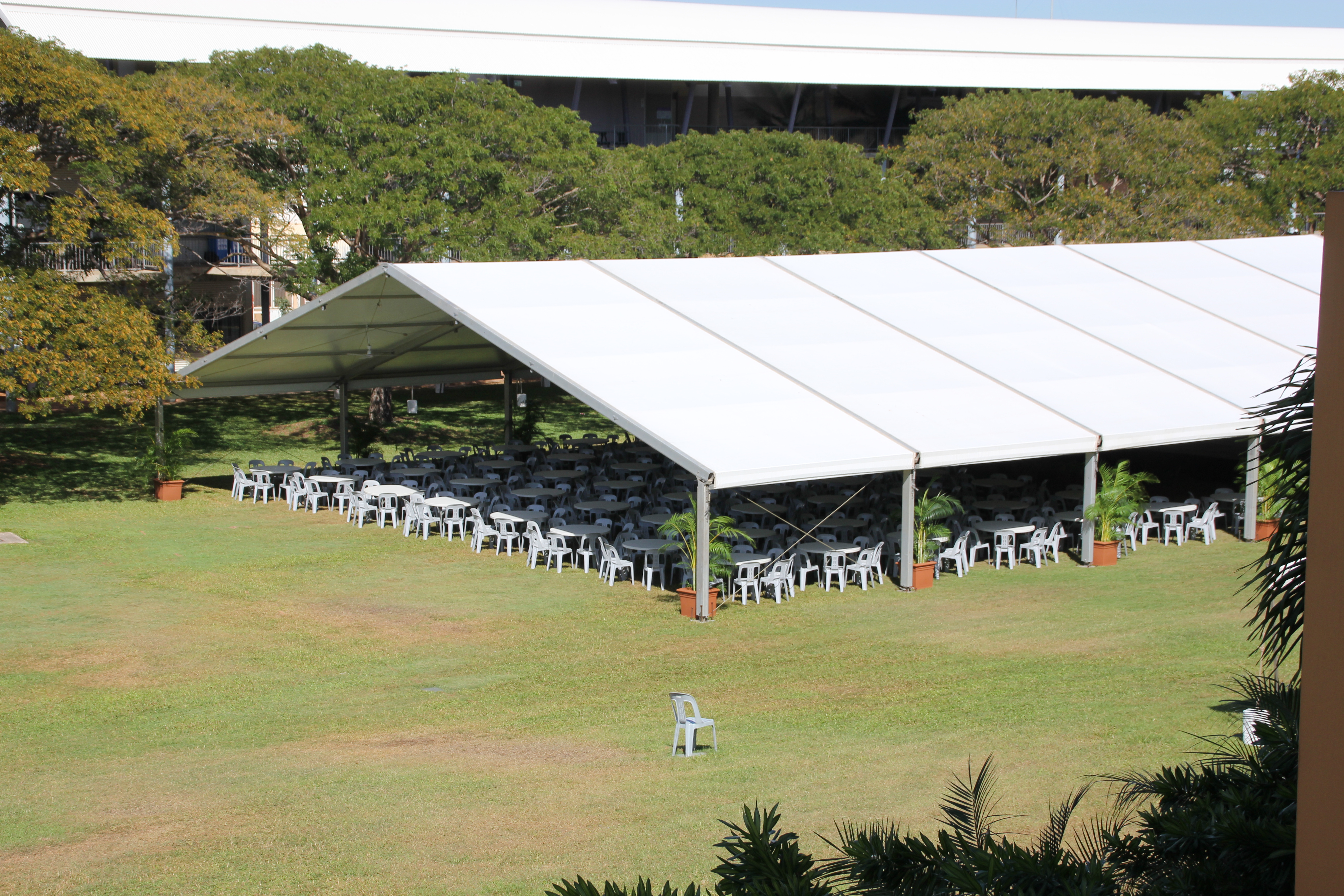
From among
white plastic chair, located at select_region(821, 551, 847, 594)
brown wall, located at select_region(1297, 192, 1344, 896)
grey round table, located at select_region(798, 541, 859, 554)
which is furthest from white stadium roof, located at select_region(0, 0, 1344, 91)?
brown wall, located at select_region(1297, 192, 1344, 896)

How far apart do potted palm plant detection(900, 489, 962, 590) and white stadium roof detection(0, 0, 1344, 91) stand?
83.0 ft

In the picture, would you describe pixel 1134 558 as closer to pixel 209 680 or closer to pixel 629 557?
pixel 629 557

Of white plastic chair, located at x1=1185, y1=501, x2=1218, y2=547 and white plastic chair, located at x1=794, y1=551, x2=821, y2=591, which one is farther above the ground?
white plastic chair, located at x1=1185, y1=501, x2=1218, y2=547

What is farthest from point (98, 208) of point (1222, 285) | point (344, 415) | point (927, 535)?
point (1222, 285)

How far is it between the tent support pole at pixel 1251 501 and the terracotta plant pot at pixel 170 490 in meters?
16.6

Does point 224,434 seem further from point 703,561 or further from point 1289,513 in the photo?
point 1289,513

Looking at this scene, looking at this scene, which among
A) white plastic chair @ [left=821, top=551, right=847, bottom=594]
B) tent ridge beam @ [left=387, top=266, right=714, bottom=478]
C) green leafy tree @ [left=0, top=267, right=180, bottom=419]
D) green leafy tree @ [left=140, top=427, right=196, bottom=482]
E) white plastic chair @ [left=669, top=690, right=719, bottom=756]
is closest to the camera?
white plastic chair @ [left=669, top=690, right=719, bottom=756]

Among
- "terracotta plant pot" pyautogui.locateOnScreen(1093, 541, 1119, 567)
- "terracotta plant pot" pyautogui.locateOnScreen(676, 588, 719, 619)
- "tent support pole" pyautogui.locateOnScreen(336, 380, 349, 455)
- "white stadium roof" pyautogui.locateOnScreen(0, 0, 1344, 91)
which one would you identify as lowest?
"terracotta plant pot" pyautogui.locateOnScreen(676, 588, 719, 619)

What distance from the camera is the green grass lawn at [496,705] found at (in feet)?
27.7

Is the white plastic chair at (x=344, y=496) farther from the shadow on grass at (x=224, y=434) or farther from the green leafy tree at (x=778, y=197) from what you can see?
the green leafy tree at (x=778, y=197)

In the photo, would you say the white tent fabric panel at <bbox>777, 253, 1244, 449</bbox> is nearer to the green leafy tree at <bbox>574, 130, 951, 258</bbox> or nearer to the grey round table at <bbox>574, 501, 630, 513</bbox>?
the grey round table at <bbox>574, 501, 630, 513</bbox>

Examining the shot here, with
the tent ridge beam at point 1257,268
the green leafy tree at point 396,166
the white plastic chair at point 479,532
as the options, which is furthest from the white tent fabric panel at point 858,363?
the tent ridge beam at point 1257,268

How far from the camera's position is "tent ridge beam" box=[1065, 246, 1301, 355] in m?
20.3

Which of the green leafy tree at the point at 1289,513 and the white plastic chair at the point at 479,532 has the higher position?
the green leafy tree at the point at 1289,513
